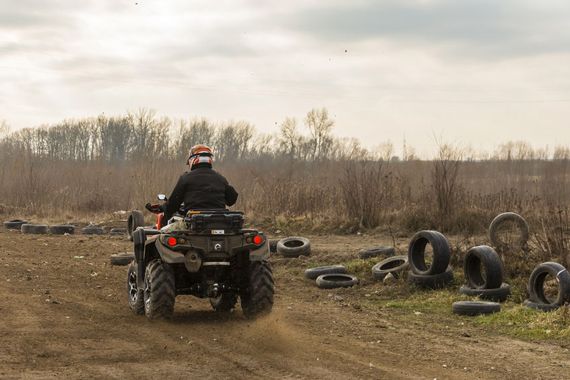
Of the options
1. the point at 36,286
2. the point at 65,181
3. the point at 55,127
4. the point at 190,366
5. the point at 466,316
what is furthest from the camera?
the point at 55,127

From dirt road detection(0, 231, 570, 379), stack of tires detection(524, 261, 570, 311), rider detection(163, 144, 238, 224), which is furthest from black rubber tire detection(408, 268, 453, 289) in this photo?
rider detection(163, 144, 238, 224)

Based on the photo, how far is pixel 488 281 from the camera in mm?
12305

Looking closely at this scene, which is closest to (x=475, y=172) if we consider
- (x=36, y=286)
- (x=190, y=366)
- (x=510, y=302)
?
(x=510, y=302)

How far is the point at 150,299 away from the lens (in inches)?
383

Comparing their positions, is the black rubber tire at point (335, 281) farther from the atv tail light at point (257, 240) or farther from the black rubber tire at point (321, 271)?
the atv tail light at point (257, 240)

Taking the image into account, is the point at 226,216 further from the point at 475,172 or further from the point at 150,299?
the point at 475,172

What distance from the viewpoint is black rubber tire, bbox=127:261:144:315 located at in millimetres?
10367

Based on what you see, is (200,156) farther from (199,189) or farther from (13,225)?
(13,225)

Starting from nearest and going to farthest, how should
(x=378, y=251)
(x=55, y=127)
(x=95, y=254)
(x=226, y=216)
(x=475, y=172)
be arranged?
(x=226, y=216) < (x=378, y=251) < (x=95, y=254) < (x=475, y=172) < (x=55, y=127)

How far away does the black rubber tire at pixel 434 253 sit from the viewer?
43.4ft

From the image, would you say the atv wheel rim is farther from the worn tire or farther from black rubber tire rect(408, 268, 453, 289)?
the worn tire

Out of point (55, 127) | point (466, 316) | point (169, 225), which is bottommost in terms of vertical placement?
point (466, 316)

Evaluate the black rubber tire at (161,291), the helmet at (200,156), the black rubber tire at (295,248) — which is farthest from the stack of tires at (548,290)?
the black rubber tire at (295,248)

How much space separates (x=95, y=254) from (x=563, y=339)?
12.2 meters
